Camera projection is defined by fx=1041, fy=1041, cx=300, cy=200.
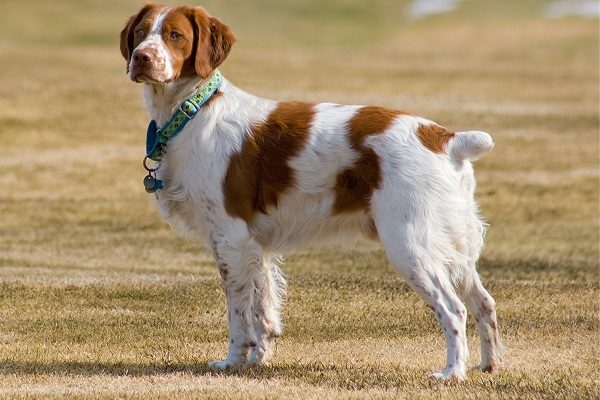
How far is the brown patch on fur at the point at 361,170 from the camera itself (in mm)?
5742

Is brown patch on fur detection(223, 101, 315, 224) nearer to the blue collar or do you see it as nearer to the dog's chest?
the dog's chest

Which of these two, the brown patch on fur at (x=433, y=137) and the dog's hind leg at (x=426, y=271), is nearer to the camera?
the dog's hind leg at (x=426, y=271)

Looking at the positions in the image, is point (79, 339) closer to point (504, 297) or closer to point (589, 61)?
point (504, 297)

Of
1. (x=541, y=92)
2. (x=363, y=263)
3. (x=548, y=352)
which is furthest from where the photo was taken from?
(x=541, y=92)

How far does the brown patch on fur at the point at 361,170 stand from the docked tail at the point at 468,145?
0.37 metres

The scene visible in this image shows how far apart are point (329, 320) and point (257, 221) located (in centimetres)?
181

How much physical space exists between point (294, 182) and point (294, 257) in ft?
16.3

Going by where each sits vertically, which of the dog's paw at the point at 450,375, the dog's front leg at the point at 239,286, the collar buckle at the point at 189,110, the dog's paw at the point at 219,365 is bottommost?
the dog's paw at the point at 219,365

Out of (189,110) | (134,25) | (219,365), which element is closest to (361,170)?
(189,110)

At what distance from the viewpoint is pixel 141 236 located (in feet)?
40.7

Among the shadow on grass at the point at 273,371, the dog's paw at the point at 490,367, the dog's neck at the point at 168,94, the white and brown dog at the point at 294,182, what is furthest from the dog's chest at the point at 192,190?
the dog's paw at the point at 490,367

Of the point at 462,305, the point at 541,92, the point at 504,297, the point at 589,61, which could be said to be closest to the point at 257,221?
the point at 462,305

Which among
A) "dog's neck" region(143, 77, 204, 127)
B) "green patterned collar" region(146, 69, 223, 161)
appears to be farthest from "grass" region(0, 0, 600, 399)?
"dog's neck" region(143, 77, 204, 127)

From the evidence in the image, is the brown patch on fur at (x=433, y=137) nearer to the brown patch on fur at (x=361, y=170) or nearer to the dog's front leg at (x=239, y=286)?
the brown patch on fur at (x=361, y=170)
